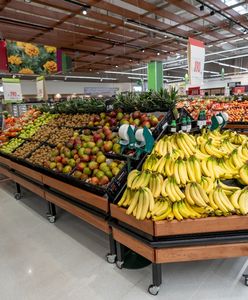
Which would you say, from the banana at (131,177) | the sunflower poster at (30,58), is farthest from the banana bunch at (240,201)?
the sunflower poster at (30,58)

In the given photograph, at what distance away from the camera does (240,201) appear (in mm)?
1854

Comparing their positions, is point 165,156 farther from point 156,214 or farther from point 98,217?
point 98,217

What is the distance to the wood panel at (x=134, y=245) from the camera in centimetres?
190

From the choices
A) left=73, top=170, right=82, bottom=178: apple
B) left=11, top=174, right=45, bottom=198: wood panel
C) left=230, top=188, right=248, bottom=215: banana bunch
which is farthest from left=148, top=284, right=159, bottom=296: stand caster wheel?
left=11, top=174, right=45, bottom=198: wood panel

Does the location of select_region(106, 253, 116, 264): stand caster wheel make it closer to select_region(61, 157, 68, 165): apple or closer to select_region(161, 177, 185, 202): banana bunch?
select_region(161, 177, 185, 202): banana bunch

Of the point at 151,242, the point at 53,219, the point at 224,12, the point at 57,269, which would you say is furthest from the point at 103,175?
the point at 224,12

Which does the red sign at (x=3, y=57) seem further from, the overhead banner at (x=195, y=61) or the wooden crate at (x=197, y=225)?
the wooden crate at (x=197, y=225)

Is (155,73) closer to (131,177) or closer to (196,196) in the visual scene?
(131,177)

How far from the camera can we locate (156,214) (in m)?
1.86

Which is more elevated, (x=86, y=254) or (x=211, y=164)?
(x=211, y=164)

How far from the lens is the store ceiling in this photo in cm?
560

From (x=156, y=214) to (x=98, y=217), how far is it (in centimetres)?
79

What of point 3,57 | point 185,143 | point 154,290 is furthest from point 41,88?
point 154,290

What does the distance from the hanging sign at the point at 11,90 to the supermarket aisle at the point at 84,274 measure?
212 inches
